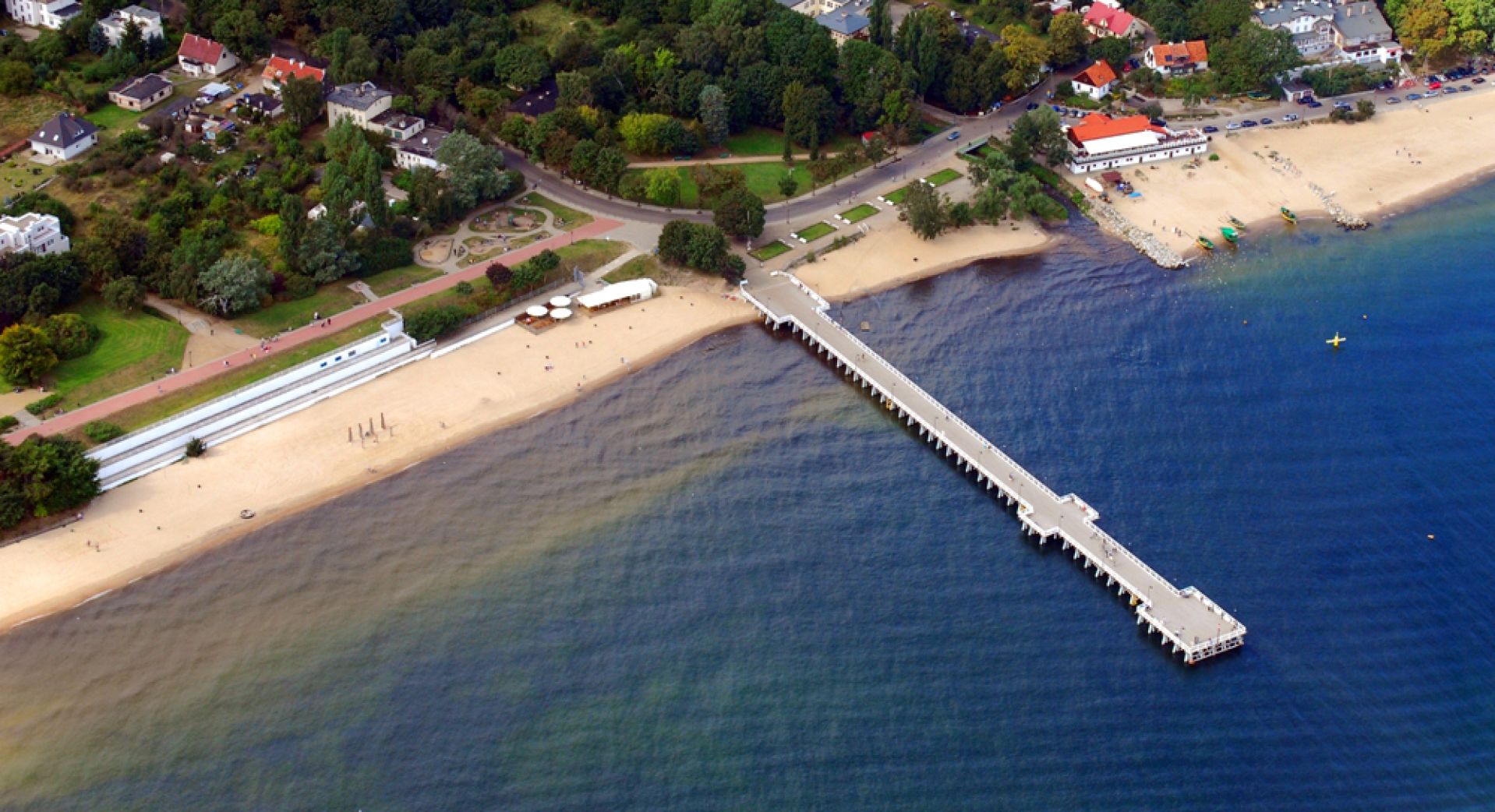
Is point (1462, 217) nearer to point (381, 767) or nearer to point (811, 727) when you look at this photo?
point (811, 727)

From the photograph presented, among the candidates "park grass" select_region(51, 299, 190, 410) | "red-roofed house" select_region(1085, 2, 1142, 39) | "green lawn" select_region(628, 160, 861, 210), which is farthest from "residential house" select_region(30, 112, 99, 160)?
"red-roofed house" select_region(1085, 2, 1142, 39)

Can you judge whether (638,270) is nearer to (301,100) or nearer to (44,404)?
(301,100)

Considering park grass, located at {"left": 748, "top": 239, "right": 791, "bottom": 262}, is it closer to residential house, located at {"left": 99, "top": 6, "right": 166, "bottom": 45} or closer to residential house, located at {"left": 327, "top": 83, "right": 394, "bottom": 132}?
residential house, located at {"left": 327, "top": 83, "right": 394, "bottom": 132}

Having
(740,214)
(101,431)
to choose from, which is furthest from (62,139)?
(740,214)

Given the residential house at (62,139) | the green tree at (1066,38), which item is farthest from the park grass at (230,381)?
the green tree at (1066,38)

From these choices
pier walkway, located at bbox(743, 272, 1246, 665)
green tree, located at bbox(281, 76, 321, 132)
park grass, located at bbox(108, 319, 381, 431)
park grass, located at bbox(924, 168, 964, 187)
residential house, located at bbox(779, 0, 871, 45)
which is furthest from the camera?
residential house, located at bbox(779, 0, 871, 45)

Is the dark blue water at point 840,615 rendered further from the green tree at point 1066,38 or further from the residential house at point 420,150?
the green tree at point 1066,38
